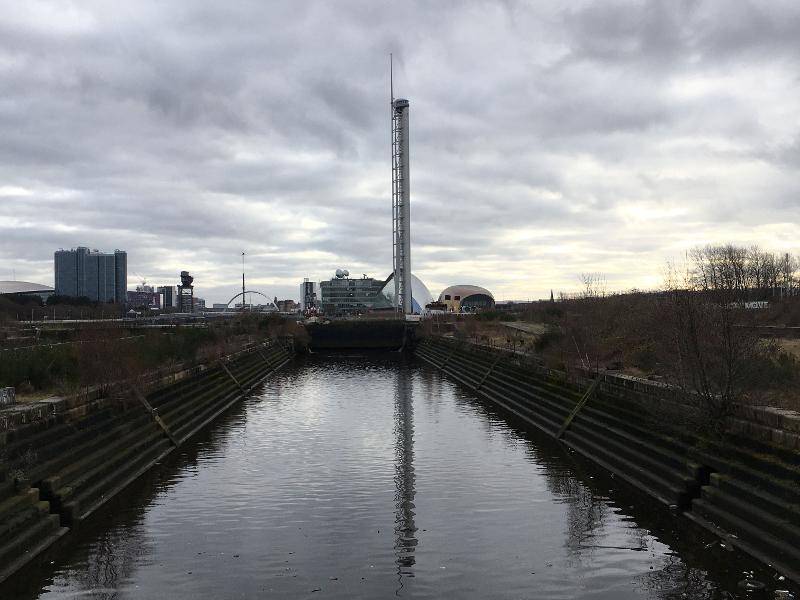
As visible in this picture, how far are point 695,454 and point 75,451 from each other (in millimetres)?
17810

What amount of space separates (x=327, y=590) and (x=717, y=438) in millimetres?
11652

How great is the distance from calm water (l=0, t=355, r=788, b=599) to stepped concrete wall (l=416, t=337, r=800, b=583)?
760 mm

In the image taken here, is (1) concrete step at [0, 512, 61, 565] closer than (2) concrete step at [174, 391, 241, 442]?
Yes

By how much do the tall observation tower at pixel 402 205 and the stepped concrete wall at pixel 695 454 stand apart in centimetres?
11514

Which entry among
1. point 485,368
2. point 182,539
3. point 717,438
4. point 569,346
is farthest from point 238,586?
point 485,368

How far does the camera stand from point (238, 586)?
13492 millimetres

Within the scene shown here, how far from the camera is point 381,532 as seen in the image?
17.0 meters

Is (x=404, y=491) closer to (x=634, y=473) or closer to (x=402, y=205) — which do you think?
(x=634, y=473)

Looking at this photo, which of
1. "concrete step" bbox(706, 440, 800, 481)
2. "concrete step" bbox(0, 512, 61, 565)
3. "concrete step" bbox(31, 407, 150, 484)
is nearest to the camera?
"concrete step" bbox(0, 512, 61, 565)

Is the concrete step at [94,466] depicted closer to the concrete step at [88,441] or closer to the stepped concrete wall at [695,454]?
the concrete step at [88,441]

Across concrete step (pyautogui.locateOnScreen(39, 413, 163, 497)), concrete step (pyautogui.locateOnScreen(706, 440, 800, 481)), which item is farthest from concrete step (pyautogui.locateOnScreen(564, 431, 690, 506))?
concrete step (pyautogui.locateOnScreen(39, 413, 163, 497))

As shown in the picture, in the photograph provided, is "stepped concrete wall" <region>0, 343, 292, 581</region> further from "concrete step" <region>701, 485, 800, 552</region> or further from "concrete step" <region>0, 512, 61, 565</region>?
"concrete step" <region>701, 485, 800, 552</region>

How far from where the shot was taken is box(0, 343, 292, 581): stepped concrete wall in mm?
15359

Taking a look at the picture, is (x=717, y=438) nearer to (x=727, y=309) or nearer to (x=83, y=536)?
(x=727, y=309)
